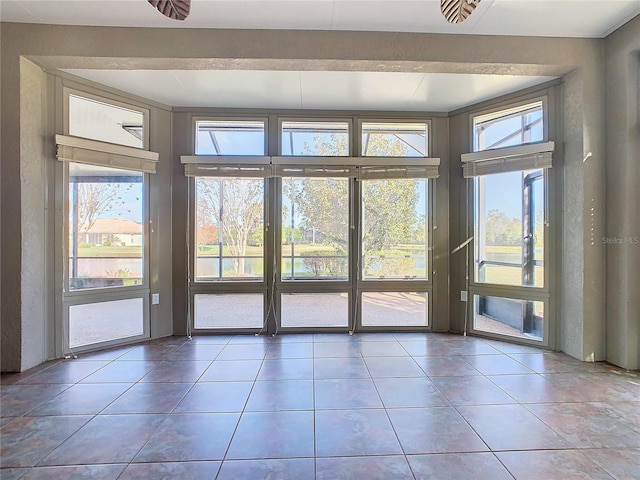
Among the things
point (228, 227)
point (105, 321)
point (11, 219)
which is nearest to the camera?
point (11, 219)

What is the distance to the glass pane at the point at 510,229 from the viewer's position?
3354 mm

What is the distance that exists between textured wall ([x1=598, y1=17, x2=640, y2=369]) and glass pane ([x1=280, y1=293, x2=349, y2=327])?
2.59 meters

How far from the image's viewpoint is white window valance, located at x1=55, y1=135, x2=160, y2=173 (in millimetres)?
2996

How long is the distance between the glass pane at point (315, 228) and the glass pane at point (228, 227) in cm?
34

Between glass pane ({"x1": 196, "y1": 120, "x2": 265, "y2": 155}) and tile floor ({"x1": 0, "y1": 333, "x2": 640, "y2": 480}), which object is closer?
tile floor ({"x1": 0, "y1": 333, "x2": 640, "y2": 480})

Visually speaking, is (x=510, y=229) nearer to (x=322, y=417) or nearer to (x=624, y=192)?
(x=624, y=192)

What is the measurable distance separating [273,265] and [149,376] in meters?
1.69

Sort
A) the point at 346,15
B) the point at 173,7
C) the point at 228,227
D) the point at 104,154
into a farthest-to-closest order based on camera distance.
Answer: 1. the point at 228,227
2. the point at 104,154
3. the point at 346,15
4. the point at 173,7

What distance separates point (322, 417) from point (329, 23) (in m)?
2.93

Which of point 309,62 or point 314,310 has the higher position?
point 309,62

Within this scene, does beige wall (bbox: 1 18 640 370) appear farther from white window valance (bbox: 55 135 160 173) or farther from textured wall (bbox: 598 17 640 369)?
white window valance (bbox: 55 135 160 173)

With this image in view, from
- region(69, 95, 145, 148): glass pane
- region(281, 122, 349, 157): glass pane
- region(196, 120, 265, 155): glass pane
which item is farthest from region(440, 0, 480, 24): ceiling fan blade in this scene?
region(69, 95, 145, 148): glass pane

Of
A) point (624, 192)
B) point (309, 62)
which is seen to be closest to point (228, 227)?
point (309, 62)

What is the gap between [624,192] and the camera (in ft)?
8.97
